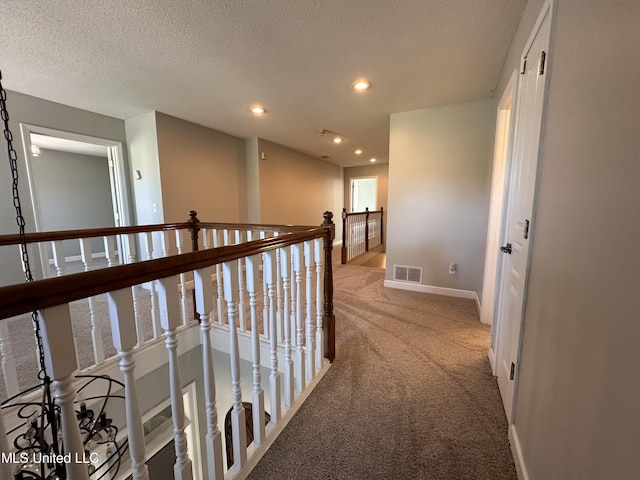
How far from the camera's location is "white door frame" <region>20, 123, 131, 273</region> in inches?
114

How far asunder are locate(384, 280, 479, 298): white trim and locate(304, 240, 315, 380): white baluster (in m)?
2.17

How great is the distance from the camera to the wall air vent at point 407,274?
3.44 m

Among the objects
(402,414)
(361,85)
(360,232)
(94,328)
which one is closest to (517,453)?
(402,414)

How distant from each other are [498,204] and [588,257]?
187 centimetres

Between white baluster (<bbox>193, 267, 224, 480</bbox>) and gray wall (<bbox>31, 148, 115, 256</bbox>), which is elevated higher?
gray wall (<bbox>31, 148, 115, 256</bbox>)

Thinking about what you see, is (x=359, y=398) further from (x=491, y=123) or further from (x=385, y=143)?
(x=385, y=143)

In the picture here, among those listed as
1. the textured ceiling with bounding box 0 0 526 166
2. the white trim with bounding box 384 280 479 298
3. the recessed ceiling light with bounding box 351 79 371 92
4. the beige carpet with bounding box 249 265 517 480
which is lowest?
the beige carpet with bounding box 249 265 517 480

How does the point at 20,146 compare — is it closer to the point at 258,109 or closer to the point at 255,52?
the point at 258,109

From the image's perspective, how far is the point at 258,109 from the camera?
3211mm

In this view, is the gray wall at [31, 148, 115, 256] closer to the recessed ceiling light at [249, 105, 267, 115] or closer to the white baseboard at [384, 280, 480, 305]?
the recessed ceiling light at [249, 105, 267, 115]

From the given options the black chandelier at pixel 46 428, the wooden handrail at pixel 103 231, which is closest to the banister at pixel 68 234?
the wooden handrail at pixel 103 231

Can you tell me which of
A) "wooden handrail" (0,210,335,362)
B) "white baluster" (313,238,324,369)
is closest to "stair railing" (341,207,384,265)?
"white baluster" (313,238,324,369)

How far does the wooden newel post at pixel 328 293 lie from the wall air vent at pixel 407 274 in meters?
1.91

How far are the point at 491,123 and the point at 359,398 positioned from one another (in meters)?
3.05
